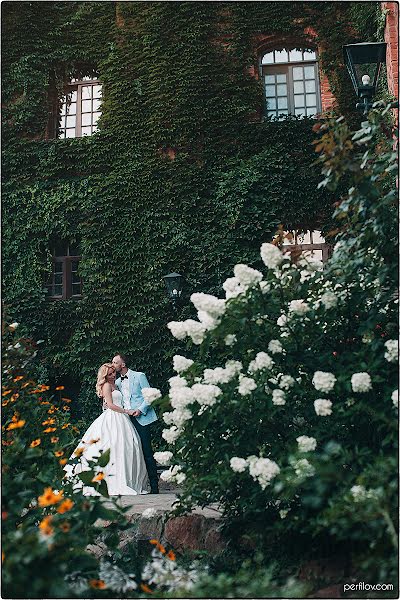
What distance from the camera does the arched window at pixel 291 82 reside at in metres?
11.3

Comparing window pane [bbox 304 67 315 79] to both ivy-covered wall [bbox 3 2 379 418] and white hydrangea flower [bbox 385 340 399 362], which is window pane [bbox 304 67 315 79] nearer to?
ivy-covered wall [bbox 3 2 379 418]

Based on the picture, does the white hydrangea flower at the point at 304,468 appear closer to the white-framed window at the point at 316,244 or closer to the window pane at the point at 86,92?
the white-framed window at the point at 316,244

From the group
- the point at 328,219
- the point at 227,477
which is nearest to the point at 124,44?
the point at 328,219

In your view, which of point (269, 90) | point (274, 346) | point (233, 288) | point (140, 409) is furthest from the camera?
point (269, 90)

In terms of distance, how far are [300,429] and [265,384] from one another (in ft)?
1.46

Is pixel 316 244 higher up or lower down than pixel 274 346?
higher up

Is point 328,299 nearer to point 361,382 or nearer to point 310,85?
point 361,382

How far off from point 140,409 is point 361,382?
4.67 meters

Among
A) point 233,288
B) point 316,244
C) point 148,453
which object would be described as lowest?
point 148,453

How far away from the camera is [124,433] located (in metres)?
7.85

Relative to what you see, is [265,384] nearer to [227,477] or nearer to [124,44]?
[227,477]

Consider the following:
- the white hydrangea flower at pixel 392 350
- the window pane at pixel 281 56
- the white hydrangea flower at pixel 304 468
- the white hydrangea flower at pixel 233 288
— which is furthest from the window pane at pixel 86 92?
the white hydrangea flower at pixel 304 468

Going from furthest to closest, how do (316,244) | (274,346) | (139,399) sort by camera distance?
(316,244) < (139,399) < (274,346)

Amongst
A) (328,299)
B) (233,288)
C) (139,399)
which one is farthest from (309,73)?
(328,299)
